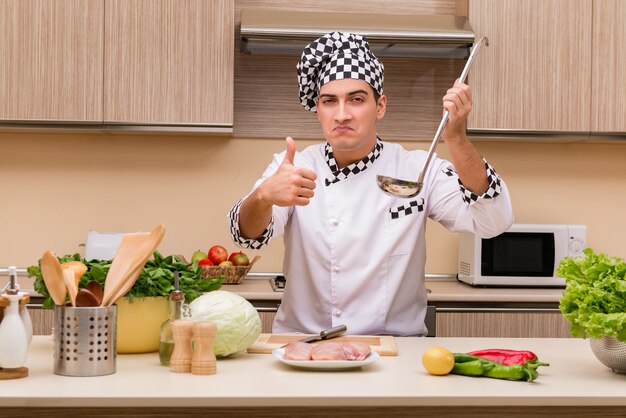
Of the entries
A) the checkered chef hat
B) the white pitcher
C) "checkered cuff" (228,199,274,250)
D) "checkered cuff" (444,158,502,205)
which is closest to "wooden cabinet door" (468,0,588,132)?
the checkered chef hat

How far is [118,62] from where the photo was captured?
10.7ft

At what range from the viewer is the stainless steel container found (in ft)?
5.13

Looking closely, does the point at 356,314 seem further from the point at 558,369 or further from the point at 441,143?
the point at 441,143

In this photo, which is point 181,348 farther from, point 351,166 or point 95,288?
point 351,166

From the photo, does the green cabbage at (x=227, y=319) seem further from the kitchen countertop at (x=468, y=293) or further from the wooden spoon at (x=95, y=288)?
the kitchen countertop at (x=468, y=293)

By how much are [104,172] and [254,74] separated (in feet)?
2.58

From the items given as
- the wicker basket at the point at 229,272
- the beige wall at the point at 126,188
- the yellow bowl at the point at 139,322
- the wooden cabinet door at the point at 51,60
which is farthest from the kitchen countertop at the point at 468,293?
the yellow bowl at the point at 139,322

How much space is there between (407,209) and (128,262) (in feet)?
3.29

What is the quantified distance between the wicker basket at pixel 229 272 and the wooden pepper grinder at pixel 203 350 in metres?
1.69

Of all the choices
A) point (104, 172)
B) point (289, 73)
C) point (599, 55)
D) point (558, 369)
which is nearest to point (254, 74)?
point (289, 73)

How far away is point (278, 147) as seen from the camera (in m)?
3.64

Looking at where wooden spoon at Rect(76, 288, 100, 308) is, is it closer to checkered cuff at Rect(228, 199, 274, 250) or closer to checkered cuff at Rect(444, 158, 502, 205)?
checkered cuff at Rect(228, 199, 274, 250)

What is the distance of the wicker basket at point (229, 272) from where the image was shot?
3.24m

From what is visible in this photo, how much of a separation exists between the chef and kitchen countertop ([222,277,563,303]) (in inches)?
25.9
